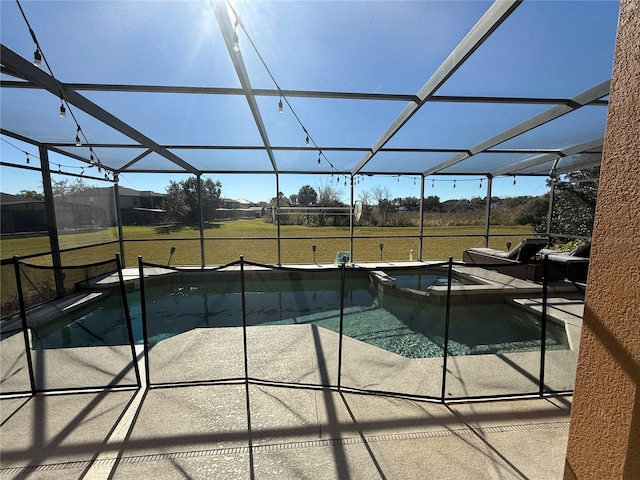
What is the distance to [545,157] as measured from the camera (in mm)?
6594

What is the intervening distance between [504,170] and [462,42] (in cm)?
688

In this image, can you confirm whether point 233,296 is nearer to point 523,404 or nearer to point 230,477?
point 230,477

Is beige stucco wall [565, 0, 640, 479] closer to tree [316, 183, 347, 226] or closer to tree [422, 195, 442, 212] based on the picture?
tree [316, 183, 347, 226]

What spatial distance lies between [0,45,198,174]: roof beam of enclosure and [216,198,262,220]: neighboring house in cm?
783

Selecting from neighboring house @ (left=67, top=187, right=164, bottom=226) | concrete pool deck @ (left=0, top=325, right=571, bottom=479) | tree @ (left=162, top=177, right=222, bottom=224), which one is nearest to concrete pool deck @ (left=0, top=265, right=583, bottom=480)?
concrete pool deck @ (left=0, top=325, right=571, bottom=479)

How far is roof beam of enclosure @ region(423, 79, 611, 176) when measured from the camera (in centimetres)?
321

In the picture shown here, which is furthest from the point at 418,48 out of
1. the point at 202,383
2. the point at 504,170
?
the point at 504,170

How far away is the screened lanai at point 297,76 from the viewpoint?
231cm

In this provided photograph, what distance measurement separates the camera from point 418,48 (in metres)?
2.71

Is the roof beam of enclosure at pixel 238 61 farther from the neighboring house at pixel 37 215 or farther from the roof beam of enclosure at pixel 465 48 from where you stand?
the neighboring house at pixel 37 215

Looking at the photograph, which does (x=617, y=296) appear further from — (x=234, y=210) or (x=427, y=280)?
(x=234, y=210)

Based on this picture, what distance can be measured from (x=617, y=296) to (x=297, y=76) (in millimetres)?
3302

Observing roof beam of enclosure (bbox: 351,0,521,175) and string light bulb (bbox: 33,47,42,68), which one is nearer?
roof beam of enclosure (bbox: 351,0,521,175)

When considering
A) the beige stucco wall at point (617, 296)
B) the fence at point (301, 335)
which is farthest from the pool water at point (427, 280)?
the beige stucco wall at point (617, 296)
